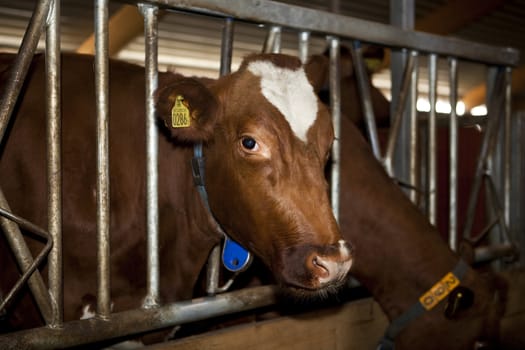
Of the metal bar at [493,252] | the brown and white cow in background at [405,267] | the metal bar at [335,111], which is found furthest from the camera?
the metal bar at [493,252]

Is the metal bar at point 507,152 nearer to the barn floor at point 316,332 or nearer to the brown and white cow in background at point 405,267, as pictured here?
the barn floor at point 316,332

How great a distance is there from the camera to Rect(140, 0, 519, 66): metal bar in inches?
89.6

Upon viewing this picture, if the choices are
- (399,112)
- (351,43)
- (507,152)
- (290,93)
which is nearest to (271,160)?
(290,93)

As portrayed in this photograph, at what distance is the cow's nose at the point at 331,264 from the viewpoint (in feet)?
6.28

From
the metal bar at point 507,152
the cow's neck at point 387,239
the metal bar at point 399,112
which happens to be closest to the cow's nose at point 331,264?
the cow's neck at point 387,239

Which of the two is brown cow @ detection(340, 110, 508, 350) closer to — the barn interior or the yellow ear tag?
the barn interior

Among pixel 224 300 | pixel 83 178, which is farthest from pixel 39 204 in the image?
pixel 224 300

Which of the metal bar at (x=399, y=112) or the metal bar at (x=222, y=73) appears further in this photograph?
the metal bar at (x=399, y=112)

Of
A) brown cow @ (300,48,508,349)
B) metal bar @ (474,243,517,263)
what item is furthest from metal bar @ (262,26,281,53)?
metal bar @ (474,243,517,263)

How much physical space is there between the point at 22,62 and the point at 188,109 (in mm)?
573

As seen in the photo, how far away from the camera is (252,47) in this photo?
31.4ft

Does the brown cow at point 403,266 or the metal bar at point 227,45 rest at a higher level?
the metal bar at point 227,45

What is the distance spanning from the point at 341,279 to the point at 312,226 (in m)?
0.20

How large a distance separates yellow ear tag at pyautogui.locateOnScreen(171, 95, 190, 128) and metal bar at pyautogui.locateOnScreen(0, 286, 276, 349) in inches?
25.5
